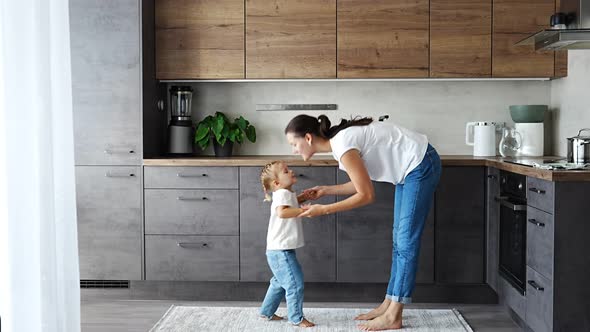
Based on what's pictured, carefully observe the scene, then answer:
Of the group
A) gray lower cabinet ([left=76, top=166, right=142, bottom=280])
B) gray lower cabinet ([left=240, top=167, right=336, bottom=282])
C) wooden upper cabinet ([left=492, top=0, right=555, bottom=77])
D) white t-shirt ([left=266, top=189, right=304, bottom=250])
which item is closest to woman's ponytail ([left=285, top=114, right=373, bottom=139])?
white t-shirt ([left=266, top=189, right=304, bottom=250])

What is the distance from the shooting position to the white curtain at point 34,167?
183 cm

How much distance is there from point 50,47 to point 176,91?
2.37m

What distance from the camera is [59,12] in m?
2.06

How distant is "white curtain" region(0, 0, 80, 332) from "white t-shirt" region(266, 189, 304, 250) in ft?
4.23

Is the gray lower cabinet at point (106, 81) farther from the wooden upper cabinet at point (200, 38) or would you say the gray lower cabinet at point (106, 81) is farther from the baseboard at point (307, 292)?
the baseboard at point (307, 292)

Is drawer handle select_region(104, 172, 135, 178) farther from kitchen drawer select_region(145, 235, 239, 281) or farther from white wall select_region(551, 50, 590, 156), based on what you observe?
white wall select_region(551, 50, 590, 156)

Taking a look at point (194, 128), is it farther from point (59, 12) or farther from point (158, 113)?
point (59, 12)

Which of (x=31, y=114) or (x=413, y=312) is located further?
(x=413, y=312)

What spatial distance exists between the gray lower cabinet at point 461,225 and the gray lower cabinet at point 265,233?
644 millimetres

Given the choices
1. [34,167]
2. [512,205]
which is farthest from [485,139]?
[34,167]

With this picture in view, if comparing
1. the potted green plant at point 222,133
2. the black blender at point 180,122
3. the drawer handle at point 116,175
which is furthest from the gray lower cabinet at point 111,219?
the potted green plant at point 222,133

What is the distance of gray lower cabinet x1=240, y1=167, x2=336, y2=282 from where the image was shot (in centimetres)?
386

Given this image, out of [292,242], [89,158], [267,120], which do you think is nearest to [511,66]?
[267,120]

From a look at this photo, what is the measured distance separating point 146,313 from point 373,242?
1.37m
